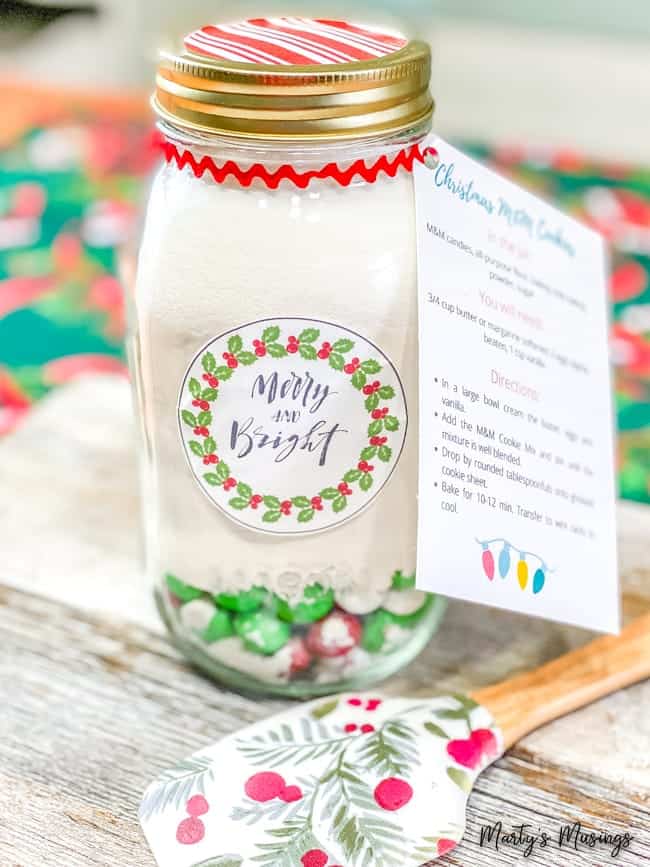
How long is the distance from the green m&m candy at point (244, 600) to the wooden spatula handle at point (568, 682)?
12 cm

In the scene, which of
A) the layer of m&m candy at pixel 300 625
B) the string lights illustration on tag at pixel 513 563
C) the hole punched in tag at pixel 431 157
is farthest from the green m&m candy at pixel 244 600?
the hole punched in tag at pixel 431 157

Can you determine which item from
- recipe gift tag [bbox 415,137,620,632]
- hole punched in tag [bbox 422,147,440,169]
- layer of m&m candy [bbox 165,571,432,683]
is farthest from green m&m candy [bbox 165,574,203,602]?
hole punched in tag [bbox 422,147,440,169]

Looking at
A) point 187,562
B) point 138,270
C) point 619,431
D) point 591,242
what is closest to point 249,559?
point 187,562

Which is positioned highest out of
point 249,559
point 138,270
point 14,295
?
point 138,270

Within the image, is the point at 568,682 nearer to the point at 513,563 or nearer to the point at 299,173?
the point at 513,563

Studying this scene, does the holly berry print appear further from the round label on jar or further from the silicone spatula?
the round label on jar

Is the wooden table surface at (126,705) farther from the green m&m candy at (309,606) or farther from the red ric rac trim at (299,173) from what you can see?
the red ric rac trim at (299,173)

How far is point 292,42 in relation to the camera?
1.53 feet

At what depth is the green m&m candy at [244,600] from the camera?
1.68ft

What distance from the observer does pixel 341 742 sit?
0.50 m

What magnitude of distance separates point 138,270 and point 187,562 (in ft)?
0.48

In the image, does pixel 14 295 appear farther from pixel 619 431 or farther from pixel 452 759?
pixel 452 759

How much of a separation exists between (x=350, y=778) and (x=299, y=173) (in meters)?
0.27

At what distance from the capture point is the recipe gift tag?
468 mm
